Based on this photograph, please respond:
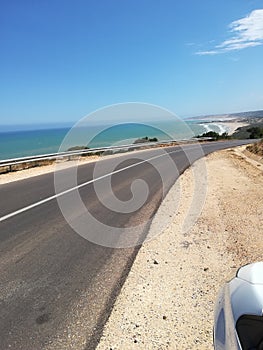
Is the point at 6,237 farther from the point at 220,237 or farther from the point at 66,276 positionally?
the point at 220,237

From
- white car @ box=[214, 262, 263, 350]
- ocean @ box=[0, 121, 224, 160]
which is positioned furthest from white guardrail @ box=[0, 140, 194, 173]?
white car @ box=[214, 262, 263, 350]

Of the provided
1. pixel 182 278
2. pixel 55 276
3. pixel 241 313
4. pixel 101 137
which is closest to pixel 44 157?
pixel 55 276

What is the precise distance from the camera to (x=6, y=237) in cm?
580

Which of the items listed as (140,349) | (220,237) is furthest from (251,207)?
(140,349)

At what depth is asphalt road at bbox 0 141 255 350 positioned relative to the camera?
10.5ft

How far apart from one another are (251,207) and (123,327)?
605 centimetres

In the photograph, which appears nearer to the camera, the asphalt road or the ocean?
the asphalt road

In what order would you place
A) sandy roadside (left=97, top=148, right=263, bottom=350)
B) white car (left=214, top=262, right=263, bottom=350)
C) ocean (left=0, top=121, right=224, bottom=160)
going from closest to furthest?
white car (left=214, top=262, right=263, bottom=350) → sandy roadside (left=97, top=148, right=263, bottom=350) → ocean (left=0, top=121, right=224, bottom=160)

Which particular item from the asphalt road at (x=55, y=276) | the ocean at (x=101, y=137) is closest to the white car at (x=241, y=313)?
the asphalt road at (x=55, y=276)

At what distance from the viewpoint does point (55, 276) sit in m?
4.34

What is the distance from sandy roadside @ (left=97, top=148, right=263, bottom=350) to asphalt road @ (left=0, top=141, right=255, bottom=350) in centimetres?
26

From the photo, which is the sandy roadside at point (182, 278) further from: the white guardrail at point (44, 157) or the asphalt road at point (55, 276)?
the white guardrail at point (44, 157)

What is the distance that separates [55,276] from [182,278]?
1864mm

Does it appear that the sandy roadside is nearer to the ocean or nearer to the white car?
the white car
